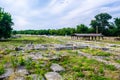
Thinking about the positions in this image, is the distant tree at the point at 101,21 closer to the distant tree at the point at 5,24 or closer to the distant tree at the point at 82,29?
the distant tree at the point at 82,29

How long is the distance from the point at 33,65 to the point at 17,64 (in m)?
1.17

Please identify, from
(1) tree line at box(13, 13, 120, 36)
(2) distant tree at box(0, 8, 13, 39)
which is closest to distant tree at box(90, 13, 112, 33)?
(1) tree line at box(13, 13, 120, 36)

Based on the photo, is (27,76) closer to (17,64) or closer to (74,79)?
(74,79)

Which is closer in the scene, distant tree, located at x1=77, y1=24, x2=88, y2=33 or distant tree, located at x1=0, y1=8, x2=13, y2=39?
distant tree, located at x1=0, y1=8, x2=13, y2=39

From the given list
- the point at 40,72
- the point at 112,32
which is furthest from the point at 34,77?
the point at 112,32

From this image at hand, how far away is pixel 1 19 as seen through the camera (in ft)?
176

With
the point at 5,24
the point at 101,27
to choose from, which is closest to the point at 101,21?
the point at 101,27

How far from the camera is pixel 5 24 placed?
55062 millimetres

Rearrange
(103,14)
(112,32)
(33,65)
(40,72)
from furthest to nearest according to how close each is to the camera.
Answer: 1. (103,14)
2. (112,32)
3. (33,65)
4. (40,72)

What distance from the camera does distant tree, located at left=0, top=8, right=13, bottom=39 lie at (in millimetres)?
53281

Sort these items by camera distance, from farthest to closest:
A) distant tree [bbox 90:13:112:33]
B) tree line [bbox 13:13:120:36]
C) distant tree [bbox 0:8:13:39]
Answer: distant tree [bbox 90:13:112:33] → tree line [bbox 13:13:120:36] → distant tree [bbox 0:8:13:39]

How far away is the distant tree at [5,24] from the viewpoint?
53.3 metres

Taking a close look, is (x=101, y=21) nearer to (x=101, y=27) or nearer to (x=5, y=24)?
(x=101, y=27)

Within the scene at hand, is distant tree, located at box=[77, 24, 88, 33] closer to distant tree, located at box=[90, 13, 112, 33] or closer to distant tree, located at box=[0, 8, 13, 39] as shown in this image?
distant tree, located at box=[90, 13, 112, 33]
